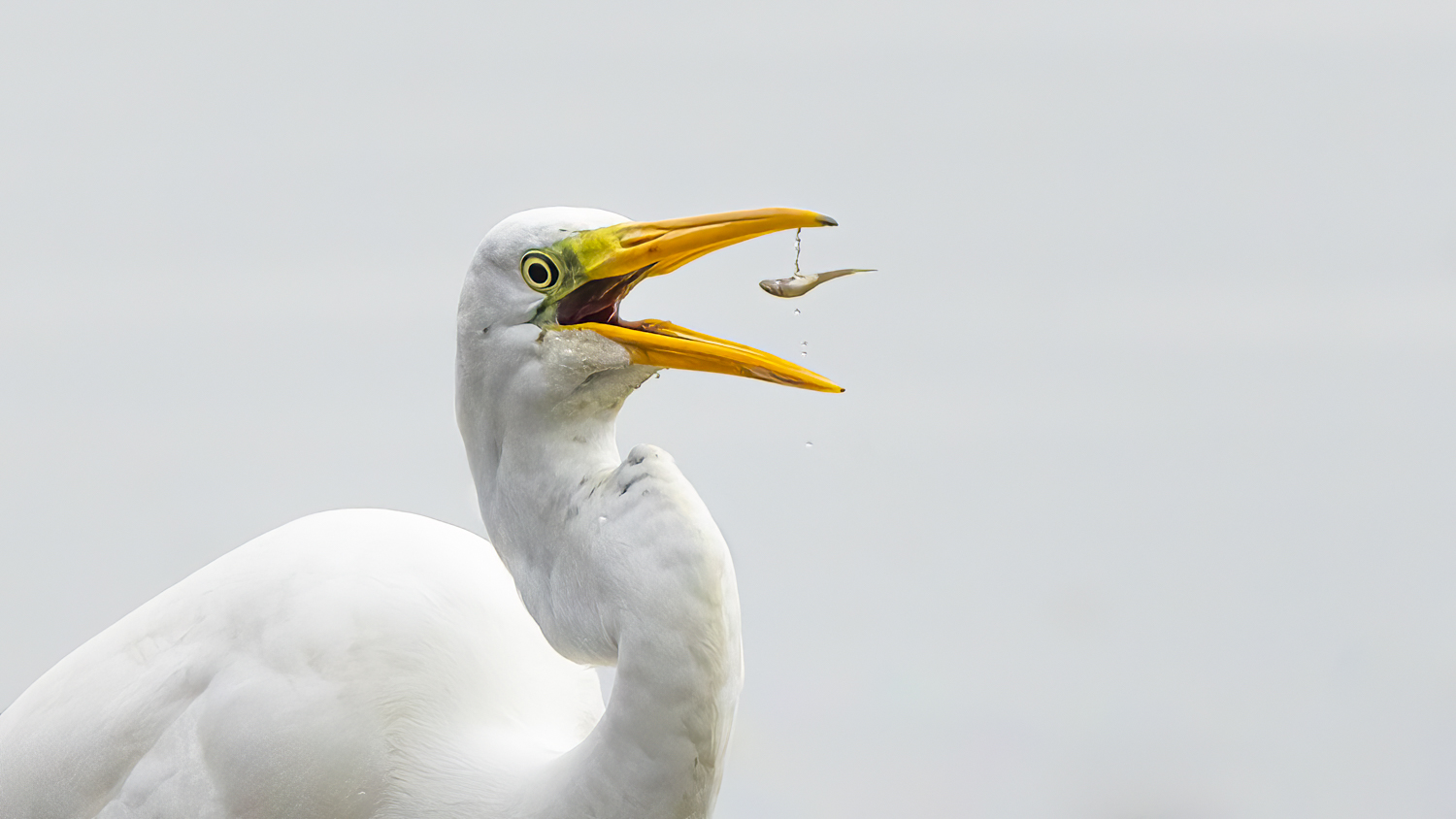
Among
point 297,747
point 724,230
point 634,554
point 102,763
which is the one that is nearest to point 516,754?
point 297,747

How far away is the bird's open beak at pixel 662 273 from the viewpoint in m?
1.51

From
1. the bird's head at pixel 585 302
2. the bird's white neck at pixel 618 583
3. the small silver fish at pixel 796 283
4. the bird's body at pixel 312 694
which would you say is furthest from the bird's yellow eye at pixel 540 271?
the bird's body at pixel 312 694

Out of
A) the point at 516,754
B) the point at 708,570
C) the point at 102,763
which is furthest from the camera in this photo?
the point at 102,763

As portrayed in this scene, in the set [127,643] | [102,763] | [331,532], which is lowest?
[102,763]

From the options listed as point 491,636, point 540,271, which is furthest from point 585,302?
point 491,636

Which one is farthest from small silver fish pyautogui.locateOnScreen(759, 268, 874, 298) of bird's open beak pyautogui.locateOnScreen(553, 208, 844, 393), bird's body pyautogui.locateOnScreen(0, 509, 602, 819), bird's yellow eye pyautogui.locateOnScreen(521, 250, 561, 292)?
bird's body pyautogui.locateOnScreen(0, 509, 602, 819)

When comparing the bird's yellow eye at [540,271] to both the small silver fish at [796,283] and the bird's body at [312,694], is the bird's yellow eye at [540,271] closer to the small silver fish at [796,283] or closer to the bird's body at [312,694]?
the small silver fish at [796,283]

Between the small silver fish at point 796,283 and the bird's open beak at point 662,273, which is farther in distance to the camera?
the small silver fish at point 796,283

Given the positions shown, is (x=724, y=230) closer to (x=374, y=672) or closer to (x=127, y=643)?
(x=374, y=672)

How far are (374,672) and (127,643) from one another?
44 centimetres

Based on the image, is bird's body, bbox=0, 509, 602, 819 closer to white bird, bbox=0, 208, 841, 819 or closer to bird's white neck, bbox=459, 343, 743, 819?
white bird, bbox=0, 208, 841, 819

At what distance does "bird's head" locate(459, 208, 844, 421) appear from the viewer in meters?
1.52

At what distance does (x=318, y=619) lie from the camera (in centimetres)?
188

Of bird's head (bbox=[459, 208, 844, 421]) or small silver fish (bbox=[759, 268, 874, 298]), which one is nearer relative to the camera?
bird's head (bbox=[459, 208, 844, 421])
